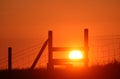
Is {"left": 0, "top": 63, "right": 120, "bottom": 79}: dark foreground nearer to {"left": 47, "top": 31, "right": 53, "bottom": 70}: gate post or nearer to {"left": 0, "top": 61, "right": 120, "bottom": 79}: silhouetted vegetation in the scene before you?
{"left": 0, "top": 61, "right": 120, "bottom": 79}: silhouetted vegetation

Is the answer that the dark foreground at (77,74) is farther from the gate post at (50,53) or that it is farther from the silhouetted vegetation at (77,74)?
the gate post at (50,53)

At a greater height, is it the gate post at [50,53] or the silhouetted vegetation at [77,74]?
the gate post at [50,53]

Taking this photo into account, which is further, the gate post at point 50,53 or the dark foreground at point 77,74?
the gate post at point 50,53

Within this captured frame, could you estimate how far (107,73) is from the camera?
1117 cm

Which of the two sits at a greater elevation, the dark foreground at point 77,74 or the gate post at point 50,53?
the gate post at point 50,53

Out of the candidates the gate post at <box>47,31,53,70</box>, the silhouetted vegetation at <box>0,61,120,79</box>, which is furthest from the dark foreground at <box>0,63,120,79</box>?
the gate post at <box>47,31,53,70</box>

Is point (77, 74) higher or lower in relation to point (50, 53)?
lower

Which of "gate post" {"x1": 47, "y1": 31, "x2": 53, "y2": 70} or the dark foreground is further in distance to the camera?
"gate post" {"x1": 47, "y1": 31, "x2": 53, "y2": 70}

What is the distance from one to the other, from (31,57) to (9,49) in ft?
5.65

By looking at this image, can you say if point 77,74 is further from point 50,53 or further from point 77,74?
point 50,53

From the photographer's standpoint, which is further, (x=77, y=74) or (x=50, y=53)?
(x=50, y=53)

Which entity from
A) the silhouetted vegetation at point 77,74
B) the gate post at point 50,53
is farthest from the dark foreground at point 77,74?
the gate post at point 50,53

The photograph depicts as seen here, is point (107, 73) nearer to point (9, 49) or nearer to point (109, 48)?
point (109, 48)

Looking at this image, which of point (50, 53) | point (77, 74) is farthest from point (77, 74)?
point (50, 53)
